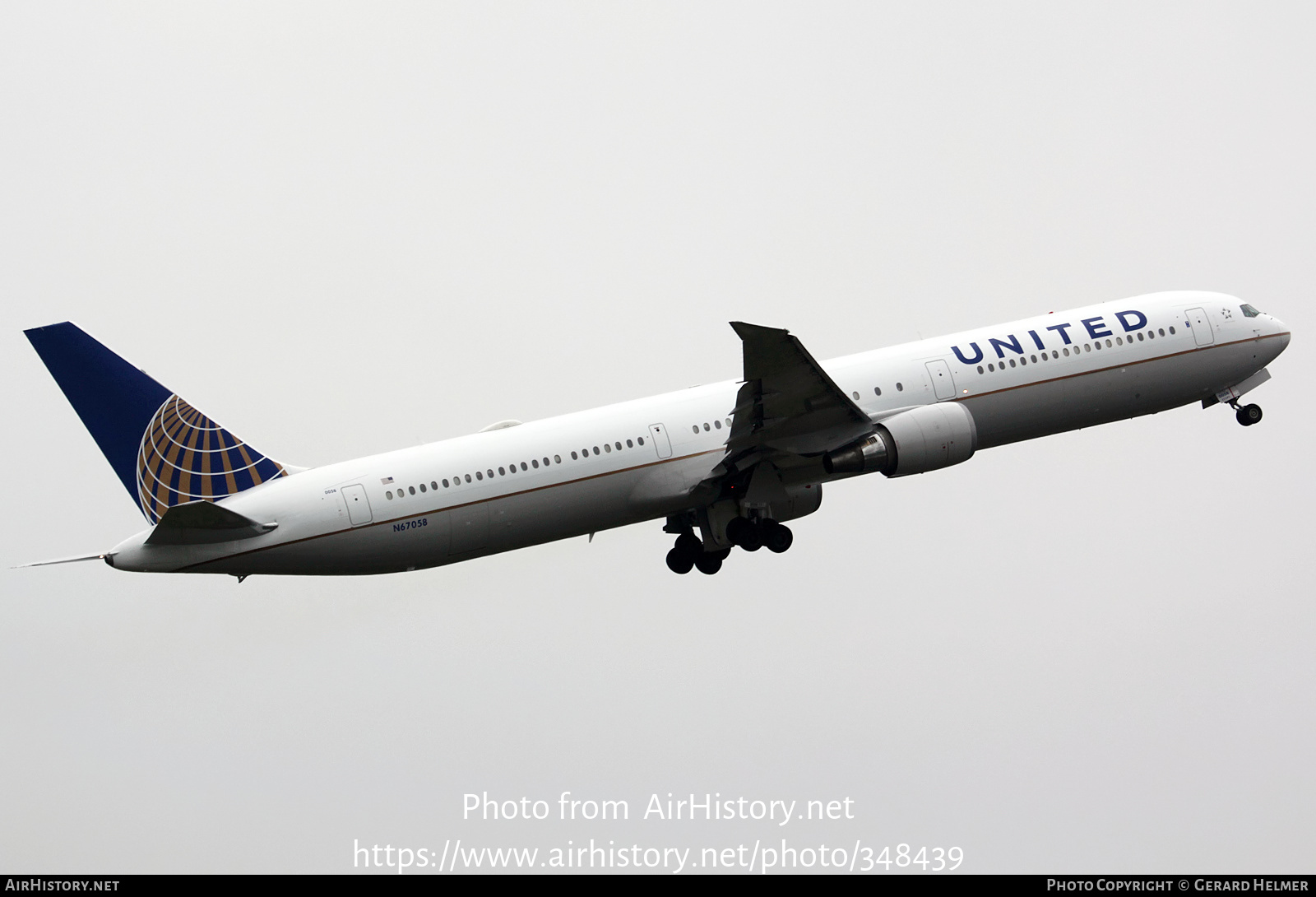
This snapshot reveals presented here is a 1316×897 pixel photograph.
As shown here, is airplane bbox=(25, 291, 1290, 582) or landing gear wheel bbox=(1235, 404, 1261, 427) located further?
landing gear wheel bbox=(1235, 404, 1261, 427)

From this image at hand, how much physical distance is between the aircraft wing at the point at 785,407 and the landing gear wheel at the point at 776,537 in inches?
80.5

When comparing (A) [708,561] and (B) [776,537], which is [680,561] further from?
(B) [776,537]

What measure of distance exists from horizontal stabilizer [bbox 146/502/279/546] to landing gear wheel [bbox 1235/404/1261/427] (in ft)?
86.6

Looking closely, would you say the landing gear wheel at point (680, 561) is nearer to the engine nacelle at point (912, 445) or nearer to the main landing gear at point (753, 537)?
the main landing gear at point (753, 537)

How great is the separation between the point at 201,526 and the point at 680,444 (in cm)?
1135


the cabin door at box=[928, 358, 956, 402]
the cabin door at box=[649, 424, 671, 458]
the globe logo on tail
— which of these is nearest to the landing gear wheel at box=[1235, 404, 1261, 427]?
the cabin door at box=[928, 358, 956, 402]

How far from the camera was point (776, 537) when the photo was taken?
41.6m

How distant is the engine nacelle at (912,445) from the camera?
39.2m

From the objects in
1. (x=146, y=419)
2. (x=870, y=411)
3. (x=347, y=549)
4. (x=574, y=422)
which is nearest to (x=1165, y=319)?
(x=870, y=411)

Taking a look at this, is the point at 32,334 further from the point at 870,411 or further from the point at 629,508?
the point at 870,411

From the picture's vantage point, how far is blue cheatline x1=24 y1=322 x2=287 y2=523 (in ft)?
118

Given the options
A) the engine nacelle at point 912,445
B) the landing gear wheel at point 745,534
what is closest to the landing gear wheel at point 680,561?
the landing gear wheel at point 745,534

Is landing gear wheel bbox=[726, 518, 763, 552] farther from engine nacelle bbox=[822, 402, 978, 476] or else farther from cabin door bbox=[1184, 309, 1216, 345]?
cabin door bbox=[1184, 309, 1216, 345]

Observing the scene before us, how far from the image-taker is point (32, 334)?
117 feet
